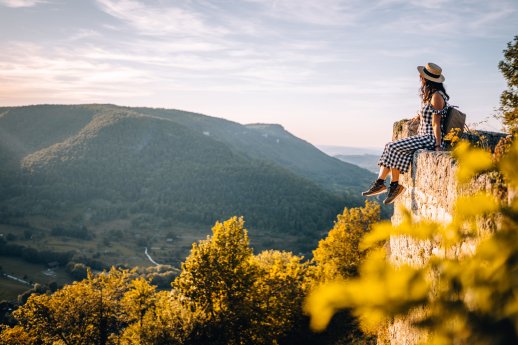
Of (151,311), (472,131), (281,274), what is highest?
(472,131)

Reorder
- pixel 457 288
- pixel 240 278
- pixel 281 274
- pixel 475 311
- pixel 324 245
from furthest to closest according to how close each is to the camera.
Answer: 1. pixel 324 245
2. pixel 281 274
3. pixel 240 278
4. pixel 457 288
5. pixel 475 311

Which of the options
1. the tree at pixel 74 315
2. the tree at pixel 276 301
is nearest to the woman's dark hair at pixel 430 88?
the tree at pixel 276 301

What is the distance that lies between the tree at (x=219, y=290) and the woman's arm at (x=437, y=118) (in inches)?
594

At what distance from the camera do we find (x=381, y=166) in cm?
635

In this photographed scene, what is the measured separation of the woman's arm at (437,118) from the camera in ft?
19.7

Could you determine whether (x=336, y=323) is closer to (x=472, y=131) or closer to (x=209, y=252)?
(x=209, y=252)

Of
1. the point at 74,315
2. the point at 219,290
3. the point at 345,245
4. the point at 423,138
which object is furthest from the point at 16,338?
the point at 423,138

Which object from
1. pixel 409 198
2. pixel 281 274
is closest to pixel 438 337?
pixel 409 198

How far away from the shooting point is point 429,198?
4961mm

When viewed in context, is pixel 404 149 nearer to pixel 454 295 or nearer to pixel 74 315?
pixel 454 295

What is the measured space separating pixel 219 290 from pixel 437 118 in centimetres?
1575

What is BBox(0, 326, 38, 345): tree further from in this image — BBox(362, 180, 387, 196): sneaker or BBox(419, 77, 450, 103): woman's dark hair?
BBox(419, 77, 450, 103): woman's dark hair

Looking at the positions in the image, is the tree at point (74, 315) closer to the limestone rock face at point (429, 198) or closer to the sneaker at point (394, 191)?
the limestone rock face at point (429, 198)

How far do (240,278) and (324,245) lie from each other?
12116mm
